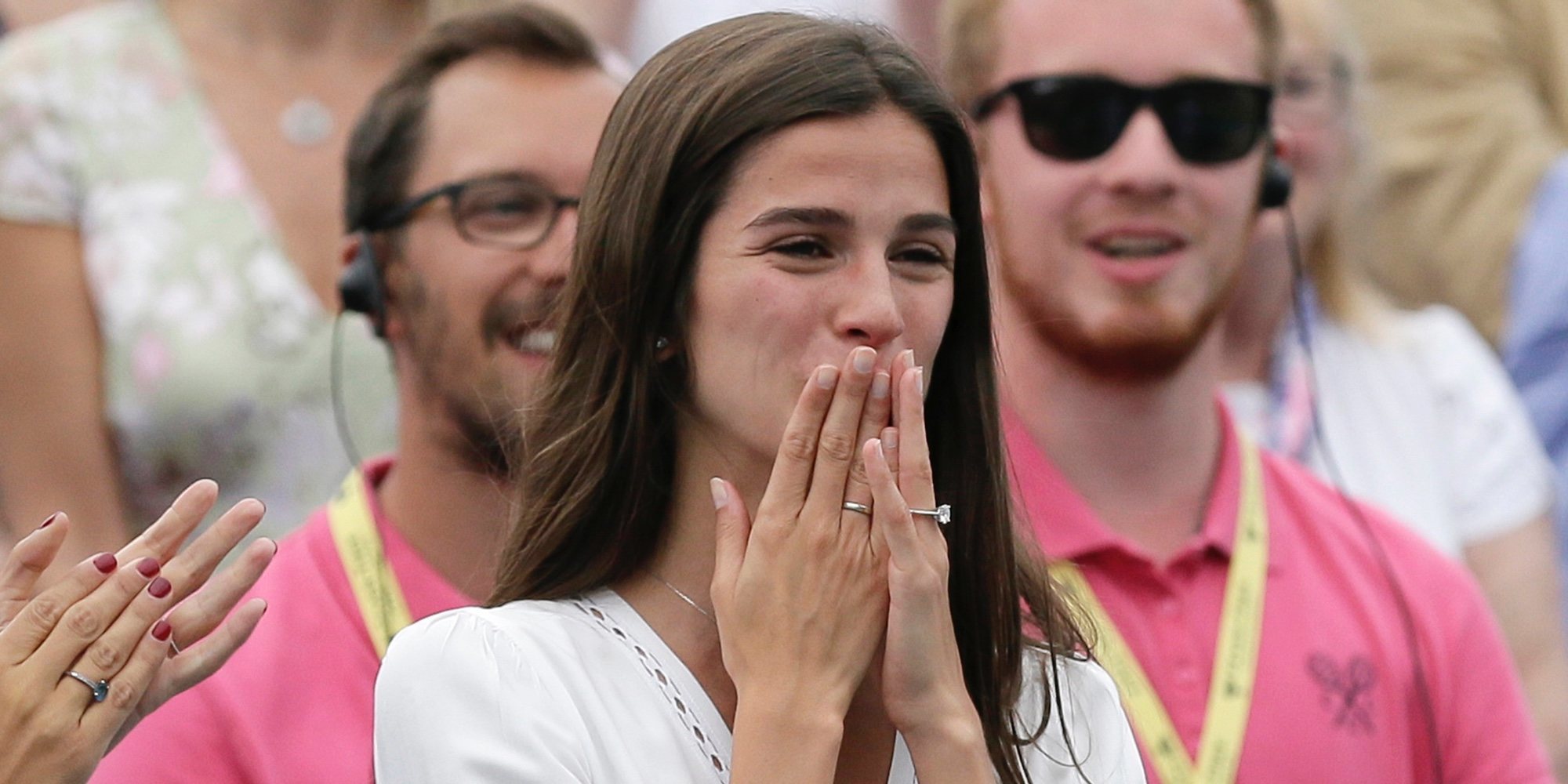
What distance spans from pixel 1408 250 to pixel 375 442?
112 inches

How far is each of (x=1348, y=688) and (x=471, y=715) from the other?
61.0 inches

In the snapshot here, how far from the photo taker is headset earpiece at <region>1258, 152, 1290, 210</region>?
12.3ft

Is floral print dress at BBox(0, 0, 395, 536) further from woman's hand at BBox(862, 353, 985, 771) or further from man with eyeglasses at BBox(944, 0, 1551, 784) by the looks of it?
woman's hand at BBox(862, 353, 985, 771)

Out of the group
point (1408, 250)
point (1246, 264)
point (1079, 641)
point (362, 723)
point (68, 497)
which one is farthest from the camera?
point (1408, 250)

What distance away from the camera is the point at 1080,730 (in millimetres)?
2625

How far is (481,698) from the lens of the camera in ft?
7.57

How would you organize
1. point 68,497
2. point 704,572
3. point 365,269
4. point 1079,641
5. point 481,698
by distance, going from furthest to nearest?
point 68,497
point 365,269
point 1079,641
point 704,572
point 481,698

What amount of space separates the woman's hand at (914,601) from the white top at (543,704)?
0.14 metres

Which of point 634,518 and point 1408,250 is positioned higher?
point 634,518

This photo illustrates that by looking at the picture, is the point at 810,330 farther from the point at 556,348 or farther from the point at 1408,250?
the point at 1408,250

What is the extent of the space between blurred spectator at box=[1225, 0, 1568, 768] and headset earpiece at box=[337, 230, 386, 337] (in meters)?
1.72

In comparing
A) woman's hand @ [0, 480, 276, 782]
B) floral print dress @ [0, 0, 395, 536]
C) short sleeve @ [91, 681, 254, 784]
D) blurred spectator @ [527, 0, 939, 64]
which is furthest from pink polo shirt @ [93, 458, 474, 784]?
blurred spectator @ [527, 0, 939, 64]

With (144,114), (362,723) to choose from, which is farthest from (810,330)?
(144,114)

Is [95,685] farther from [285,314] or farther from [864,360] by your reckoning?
[285,314]
